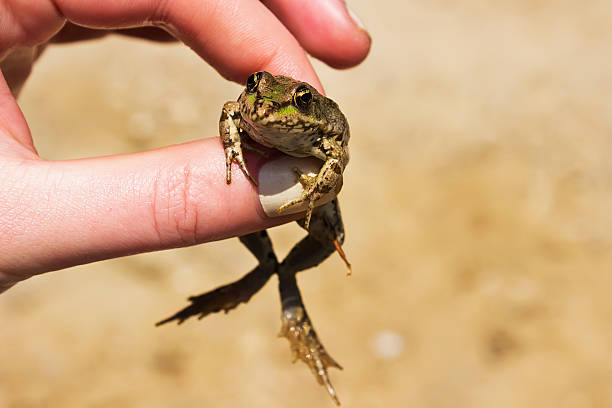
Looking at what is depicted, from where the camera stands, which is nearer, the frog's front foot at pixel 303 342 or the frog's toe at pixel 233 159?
the frog's toe at pixel 233 159

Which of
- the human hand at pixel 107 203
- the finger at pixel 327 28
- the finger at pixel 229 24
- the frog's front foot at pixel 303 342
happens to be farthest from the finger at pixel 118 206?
the finger at pixel 327 28

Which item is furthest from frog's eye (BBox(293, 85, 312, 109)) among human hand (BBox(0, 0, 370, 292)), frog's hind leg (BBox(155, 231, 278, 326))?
frog's hind leg (BBox(155, 231, 278, 326))

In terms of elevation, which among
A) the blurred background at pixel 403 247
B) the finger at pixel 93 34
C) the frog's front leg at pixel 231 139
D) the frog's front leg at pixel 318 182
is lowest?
the blurred background at pixel 403 247

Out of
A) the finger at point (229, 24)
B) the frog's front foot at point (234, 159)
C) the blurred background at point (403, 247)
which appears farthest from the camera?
the blurred background at point (403, 247)

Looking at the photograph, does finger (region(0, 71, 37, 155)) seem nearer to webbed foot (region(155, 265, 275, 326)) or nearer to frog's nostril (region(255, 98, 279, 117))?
frog's nostril (region(255, 98, 279, 117))

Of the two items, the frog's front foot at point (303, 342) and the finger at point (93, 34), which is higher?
Answer: the finger at point (93, 34)

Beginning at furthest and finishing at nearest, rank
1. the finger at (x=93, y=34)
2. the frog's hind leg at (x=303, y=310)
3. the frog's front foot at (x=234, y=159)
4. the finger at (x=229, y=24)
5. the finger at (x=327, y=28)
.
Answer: the finger at (x=93, y=34), the finger at (x=327, y=28), the finger at (x=229, y=24), the frog's hind leg at (x=303, y=310), the frog's front foot at (x=234, y=159)

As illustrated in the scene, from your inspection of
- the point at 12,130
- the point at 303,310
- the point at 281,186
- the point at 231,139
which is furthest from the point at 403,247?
the point at 12,130

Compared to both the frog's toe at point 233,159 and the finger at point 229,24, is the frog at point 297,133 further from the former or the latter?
the finger at point 229,24
